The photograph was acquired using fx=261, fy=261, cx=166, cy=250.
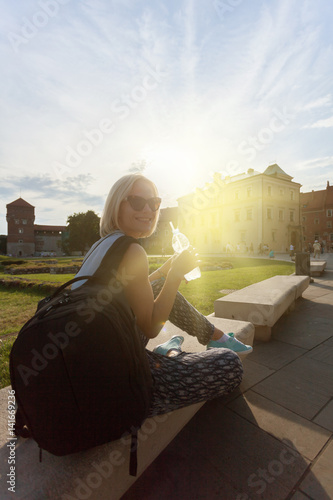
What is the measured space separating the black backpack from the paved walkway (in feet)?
2.16

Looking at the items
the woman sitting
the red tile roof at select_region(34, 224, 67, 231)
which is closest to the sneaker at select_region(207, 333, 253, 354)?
the woman sitting

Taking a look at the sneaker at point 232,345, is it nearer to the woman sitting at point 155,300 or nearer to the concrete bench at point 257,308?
the woman sitting at point 155,300

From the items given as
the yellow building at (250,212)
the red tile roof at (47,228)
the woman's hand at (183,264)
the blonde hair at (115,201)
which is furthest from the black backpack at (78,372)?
the red tile roof at (47,228)

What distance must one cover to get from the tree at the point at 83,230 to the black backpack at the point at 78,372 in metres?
56.7

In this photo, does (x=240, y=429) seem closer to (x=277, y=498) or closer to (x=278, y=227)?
(x=277, y=498)

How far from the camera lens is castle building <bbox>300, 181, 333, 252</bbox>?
54.8 metres

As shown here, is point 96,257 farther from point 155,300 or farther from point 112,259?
point 155,300

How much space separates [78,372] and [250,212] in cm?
4493

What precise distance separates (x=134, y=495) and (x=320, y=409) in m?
1.62

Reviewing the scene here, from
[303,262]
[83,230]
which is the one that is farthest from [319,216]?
[303,262]

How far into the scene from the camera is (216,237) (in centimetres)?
4822

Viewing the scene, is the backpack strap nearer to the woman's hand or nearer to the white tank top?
the white tank top

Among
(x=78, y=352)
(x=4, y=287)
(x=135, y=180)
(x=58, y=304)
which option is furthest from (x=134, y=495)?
(x=4, y=287)

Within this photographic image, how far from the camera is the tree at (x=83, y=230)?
5652 centimetres
